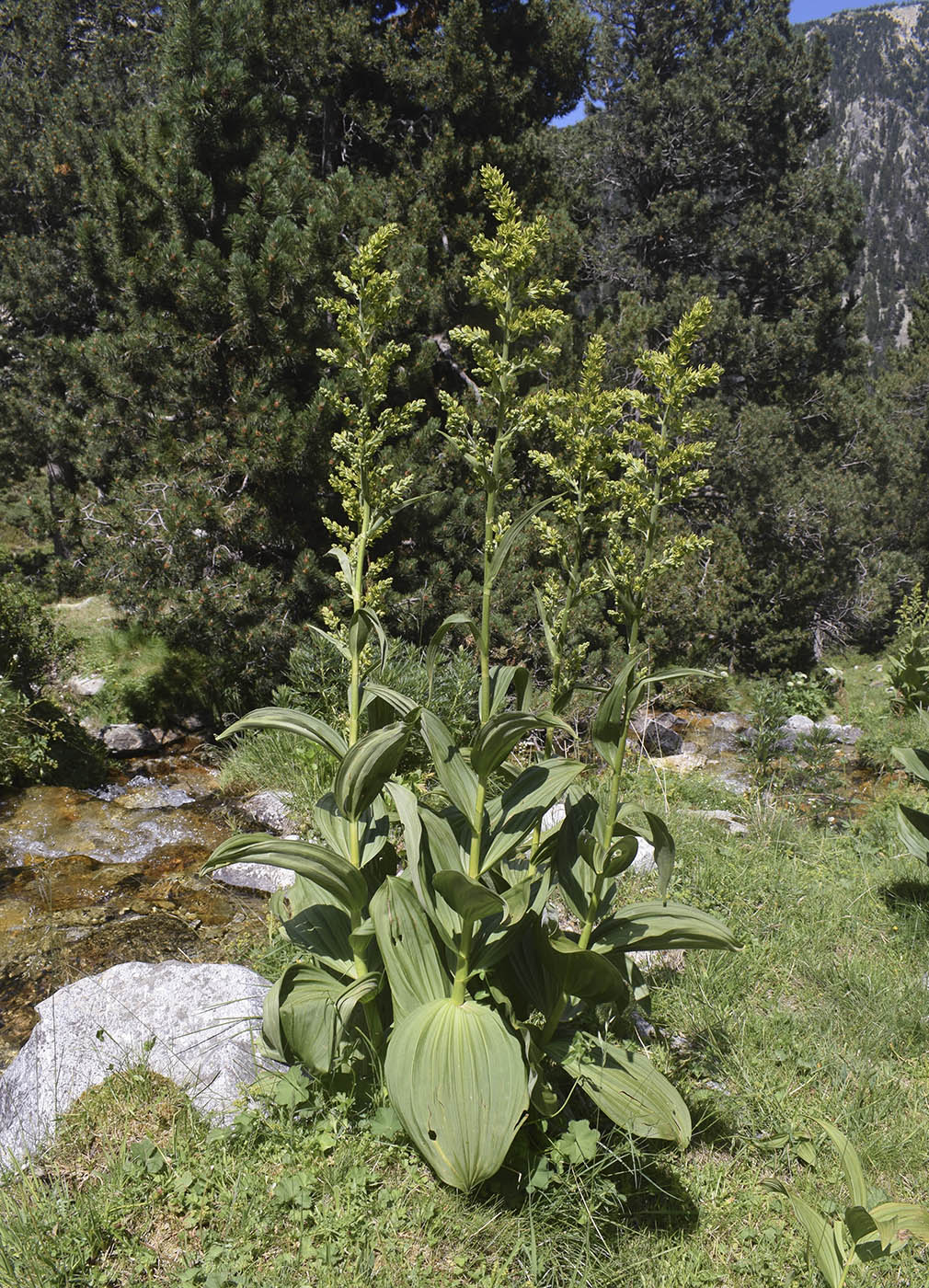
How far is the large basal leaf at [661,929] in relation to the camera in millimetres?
2406

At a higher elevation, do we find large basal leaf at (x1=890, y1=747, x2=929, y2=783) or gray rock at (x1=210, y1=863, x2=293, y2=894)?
large basal leaf at (x1=890, y1=747, x2=929, y2=783)

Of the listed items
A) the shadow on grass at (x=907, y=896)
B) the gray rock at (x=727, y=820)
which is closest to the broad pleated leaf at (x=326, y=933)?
the shadow on grass at (x=907, y=896)

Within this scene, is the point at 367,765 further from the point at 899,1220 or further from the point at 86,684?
the point at 86,684

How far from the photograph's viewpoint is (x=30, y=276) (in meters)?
11.5

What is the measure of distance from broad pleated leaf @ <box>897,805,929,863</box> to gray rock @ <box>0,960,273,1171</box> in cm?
371

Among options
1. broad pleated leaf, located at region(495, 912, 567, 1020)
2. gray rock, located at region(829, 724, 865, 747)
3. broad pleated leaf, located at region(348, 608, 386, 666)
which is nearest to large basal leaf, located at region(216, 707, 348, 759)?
broad pleated leaf, located at region(348, 608, 386, 666)

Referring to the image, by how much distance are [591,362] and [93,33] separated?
15560mm

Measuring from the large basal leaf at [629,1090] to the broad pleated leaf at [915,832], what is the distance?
299cm

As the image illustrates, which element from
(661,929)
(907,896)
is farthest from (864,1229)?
(907,896)

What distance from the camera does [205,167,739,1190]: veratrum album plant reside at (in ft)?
7.36

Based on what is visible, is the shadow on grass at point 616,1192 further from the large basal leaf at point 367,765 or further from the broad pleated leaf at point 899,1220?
the large basal leaf at point 367,765

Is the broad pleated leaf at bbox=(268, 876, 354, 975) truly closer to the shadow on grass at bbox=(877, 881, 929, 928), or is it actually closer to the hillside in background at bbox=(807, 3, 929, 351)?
the shadow on grass at bbox=(877, 881, 929, 928)

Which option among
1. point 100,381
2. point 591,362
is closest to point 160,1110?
point 591,362

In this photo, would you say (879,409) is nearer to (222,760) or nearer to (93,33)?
(222,760)
